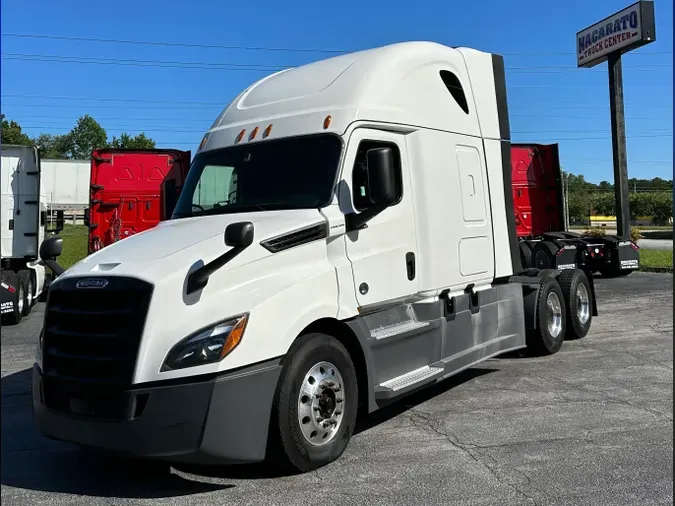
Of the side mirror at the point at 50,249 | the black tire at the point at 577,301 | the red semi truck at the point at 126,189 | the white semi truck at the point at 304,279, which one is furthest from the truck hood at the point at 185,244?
the red semi truck at the point at 126,189

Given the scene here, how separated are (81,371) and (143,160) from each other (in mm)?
11631

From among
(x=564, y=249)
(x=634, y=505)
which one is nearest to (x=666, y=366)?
(x=634, y=505)

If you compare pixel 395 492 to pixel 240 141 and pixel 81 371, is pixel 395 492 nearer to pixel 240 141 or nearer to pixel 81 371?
pixel 81 371

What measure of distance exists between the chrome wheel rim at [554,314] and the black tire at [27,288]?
410 inches

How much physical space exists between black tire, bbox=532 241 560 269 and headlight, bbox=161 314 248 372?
44.7ft

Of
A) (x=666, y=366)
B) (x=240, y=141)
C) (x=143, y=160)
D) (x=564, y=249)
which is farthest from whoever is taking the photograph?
(x=564, y=249)

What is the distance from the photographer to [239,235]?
4133mm

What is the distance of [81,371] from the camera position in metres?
4.14

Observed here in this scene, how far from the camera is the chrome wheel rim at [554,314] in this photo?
8531 mm

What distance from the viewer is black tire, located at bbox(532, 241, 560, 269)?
16.3 m

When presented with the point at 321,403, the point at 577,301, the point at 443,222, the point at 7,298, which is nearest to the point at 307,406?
the point at 321,403

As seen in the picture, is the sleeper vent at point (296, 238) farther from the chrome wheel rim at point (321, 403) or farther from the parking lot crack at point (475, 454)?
the parking lot crack at point (475, 454)

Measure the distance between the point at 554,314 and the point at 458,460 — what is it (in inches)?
183

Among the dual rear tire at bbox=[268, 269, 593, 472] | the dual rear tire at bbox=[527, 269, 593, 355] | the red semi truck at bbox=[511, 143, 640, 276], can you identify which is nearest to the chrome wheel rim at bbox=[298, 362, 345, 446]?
the dual rear tire at bbox=[268, 269, 593, 472]
